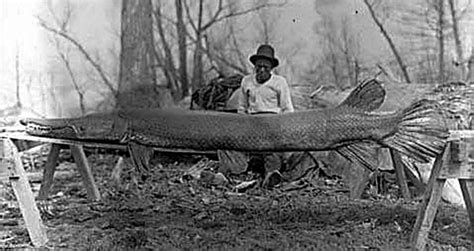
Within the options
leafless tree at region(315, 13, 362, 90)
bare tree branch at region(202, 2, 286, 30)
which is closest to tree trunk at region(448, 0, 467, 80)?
leafless tree at region(315, 13, 362, 90)

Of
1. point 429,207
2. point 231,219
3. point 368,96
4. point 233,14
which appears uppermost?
point 233,14

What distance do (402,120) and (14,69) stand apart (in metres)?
5.64

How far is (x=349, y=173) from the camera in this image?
6.04 m

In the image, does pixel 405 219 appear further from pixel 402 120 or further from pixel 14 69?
pixel 14 69

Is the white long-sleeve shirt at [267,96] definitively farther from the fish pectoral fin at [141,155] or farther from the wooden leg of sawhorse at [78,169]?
the fish pectoral fin at [141,155]

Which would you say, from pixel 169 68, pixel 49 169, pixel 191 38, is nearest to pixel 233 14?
pixel 191 38

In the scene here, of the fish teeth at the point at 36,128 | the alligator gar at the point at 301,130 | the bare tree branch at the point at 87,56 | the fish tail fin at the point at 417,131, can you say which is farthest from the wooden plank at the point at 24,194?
the bare tree branch at the point at 87,56

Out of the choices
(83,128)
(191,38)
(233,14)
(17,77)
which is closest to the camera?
(83,128)

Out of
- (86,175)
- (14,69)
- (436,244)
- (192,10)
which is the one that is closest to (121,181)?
(86,175)

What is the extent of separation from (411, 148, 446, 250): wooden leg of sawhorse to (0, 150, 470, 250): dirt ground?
0.09 metres

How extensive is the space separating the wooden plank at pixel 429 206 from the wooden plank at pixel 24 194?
1.92 m

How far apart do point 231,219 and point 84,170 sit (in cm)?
109

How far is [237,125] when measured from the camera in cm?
351

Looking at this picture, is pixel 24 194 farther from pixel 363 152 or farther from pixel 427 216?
pixel 427 216
